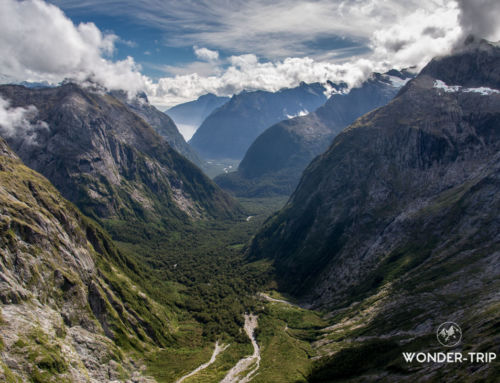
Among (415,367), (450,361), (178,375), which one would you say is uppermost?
(450,361)

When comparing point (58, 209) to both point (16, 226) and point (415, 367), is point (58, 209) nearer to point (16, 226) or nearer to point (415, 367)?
point (16, 226)

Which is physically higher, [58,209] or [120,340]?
[58,209]

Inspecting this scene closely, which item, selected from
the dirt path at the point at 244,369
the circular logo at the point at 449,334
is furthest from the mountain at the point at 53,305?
the circular logo at the point at 449,334

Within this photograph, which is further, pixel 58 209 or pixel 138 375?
pixel 58 209

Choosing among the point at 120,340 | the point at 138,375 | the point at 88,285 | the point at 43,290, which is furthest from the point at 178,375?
the point at 43,290

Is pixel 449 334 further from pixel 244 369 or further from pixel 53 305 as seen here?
pixel 53 305

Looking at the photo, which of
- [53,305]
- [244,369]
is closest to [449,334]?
[244,369]

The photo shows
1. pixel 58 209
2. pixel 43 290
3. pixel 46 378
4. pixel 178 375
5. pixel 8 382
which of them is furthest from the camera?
pixel 58 209
